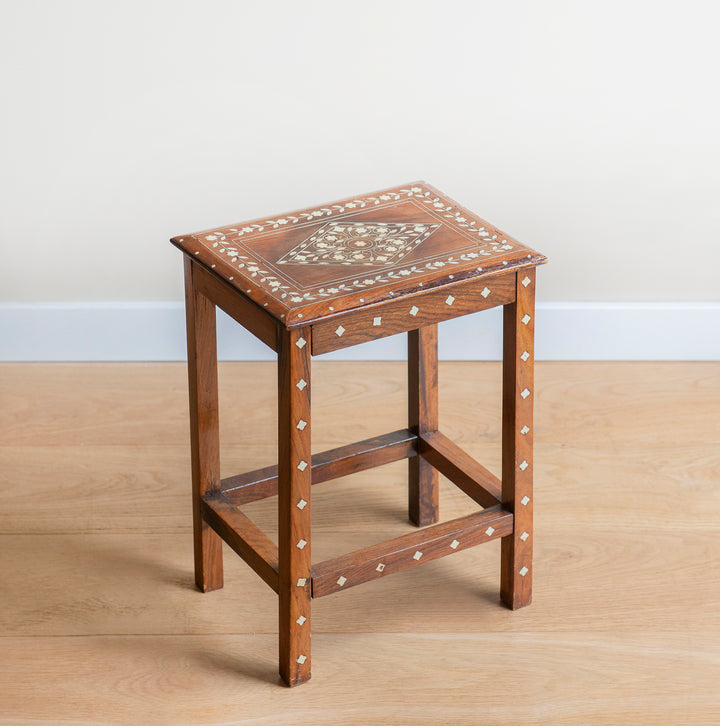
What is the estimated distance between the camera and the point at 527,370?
53.6 inches

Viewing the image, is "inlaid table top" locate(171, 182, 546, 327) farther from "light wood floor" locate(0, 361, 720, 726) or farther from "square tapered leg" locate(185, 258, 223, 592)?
"light wood floor" locate(0, 361, 720, 726)

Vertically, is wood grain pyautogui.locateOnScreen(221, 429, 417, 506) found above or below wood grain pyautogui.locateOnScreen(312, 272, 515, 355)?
below

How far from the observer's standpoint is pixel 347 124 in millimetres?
1895

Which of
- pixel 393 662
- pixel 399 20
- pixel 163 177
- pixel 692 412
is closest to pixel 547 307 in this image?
pixel 692 412

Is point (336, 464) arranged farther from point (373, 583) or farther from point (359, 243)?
point (359, 243)

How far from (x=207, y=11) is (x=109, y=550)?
0.79 m

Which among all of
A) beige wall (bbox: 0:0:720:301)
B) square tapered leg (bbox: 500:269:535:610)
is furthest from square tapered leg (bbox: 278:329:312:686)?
beige wall (bbox: 0:0:720:301)

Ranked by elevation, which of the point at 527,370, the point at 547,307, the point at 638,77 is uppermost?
the point at 638,77

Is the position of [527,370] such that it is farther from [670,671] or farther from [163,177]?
[163,177]

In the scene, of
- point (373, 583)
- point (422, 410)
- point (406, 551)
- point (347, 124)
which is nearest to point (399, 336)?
point (347, 124)

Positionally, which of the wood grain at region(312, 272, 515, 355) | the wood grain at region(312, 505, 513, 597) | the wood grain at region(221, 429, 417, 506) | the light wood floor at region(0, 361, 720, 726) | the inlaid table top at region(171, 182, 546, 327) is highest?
the inlaid table top at region(171, 182, 546, 327)

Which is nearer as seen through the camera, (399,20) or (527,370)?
(527,370)

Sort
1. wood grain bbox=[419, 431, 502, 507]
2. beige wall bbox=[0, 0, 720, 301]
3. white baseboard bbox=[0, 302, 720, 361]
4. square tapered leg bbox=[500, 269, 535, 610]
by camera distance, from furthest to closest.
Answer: white baseboard bbox=[0, 302, 720, 361]
beige wall bbox=[0, 0, 720, 301]
wood grain bbox=[419, 431, 502, 507]
square tapered leg bbox=[500, 269, 535, 610]

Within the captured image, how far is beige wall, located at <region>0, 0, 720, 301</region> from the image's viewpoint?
184 cm
